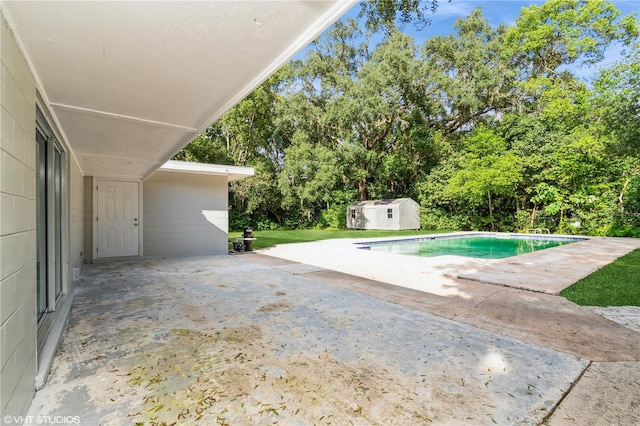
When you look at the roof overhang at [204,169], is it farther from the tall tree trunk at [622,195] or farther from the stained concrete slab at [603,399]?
the tall tree trunk at [622,195]

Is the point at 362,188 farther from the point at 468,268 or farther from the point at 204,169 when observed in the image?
the point at 468,268

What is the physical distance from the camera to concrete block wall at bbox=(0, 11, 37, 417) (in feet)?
4.69

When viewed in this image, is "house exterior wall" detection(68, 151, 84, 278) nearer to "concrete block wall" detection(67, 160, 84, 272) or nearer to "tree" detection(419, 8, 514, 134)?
"concrete block wall" detection(67, 160, 84, 272)

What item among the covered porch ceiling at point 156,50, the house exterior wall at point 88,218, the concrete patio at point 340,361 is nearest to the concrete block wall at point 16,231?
the covered porch ceiling at point 156,50

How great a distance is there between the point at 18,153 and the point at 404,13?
11.9 ft

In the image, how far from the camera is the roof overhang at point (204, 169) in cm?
755

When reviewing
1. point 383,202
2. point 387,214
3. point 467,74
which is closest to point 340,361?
point 387,214

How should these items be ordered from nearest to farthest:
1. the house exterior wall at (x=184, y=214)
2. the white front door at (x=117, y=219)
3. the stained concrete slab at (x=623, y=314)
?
the stained concrete slab at (x=623, y=314) < the white front door at (x=117, y=219) < the house exterior wall at (x=184, y=214)

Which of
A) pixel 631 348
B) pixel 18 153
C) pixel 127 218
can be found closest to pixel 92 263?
pixel 127 218

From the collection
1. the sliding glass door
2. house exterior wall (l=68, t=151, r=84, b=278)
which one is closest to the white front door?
house exterior wall (l=68, t=151, r=84, b=278)

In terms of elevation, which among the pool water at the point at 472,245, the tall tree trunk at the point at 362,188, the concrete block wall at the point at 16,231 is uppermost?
the tall tree trunk at the point at 362,188

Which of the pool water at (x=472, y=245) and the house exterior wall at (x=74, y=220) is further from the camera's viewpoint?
the pool water at (x=472, y=245)

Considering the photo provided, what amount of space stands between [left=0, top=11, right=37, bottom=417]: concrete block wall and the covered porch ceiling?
0.69 feet

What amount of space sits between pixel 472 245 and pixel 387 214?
594 centimetres
